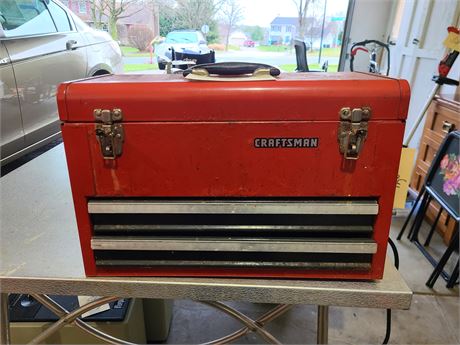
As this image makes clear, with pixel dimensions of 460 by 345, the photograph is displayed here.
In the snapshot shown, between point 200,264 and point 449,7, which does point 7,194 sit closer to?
point 200,264

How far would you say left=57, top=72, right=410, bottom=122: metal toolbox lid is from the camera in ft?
1.78

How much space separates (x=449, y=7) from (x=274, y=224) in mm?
2712

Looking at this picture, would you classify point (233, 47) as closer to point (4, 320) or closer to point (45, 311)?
point (45, 311)

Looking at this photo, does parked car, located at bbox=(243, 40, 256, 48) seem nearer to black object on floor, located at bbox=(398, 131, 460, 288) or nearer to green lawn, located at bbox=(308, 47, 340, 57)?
green lawn, located at bbox=(308, 47, 340, 57)

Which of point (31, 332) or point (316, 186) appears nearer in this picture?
point (316, 186)

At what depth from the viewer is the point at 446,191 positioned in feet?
5.99

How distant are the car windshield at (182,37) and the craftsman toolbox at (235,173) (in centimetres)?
275

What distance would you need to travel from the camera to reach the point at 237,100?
55 centimetres

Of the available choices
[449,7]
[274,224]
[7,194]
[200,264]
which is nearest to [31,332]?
[7,194]

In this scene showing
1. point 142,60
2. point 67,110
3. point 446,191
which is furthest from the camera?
point 142,60

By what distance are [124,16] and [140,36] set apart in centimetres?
24

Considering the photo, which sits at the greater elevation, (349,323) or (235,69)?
(235,69)

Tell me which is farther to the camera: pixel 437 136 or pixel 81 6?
pixel 81 6

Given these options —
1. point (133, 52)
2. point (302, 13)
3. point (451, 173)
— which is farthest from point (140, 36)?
point (451, 173)
